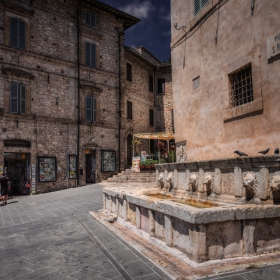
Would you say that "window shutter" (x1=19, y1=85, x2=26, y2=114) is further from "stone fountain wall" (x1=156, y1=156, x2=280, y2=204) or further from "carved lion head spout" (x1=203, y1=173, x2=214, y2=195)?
"carved lion head spout" (x1=203, y1=173, x2=214, y2=195)

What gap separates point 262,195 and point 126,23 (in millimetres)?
19715

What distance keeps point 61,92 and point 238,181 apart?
14.6 metres

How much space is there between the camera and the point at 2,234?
20.4ft

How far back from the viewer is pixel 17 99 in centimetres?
1539

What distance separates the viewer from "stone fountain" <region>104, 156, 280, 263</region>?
3535 millimetres

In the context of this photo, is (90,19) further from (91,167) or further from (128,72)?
(91,167)

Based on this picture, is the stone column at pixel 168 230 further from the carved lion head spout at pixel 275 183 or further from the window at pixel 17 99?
the window at pixel 17 99

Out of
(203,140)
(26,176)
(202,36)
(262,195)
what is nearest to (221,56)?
(202,36)

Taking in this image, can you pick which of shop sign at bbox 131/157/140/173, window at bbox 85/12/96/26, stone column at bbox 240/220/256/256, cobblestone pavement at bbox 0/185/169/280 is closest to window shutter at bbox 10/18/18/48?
window at bbox 85/12/96/26

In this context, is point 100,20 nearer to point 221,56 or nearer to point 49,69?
point 49,69

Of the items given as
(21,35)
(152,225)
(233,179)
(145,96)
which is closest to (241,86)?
(233,179)

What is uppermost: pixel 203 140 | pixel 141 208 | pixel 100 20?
pixel 100 20

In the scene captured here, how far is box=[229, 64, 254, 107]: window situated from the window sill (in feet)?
0.80

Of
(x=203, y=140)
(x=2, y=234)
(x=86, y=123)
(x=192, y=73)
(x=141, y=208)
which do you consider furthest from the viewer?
(x=86, y=123)
